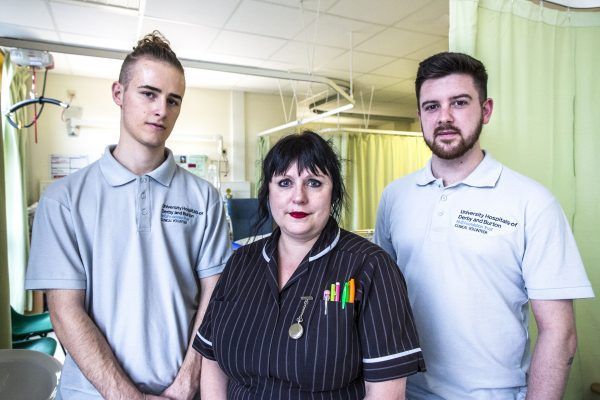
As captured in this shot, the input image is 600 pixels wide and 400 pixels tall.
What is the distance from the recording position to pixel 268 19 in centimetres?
324

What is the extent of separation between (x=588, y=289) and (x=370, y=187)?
4200 millimetres

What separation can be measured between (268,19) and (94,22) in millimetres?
1457

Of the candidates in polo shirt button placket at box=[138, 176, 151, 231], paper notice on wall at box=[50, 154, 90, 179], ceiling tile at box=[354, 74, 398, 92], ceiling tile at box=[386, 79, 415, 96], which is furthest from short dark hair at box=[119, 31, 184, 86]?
ceiling tile at box=[386, 79, 415, 96]

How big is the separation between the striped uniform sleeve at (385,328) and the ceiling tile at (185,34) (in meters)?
3.15

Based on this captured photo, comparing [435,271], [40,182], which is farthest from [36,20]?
[435,271]

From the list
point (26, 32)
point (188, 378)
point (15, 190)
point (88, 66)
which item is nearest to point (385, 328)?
point (188, 378)

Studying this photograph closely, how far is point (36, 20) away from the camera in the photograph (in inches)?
128

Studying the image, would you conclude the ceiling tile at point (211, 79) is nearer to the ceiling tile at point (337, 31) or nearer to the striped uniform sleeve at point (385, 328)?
the ceiling tile at point (337, 31)

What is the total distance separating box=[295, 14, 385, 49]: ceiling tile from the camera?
3293 millimetres

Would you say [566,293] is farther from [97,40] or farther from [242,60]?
[97,40]

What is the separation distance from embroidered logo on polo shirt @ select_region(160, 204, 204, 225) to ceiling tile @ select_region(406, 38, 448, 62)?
131 inches

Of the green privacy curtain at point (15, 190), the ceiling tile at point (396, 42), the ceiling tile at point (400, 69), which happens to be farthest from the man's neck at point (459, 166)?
the green privacy curtain at point (15, 190)

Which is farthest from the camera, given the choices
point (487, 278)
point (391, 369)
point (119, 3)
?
point (119, 3)

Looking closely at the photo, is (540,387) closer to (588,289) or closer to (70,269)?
(588,289)
